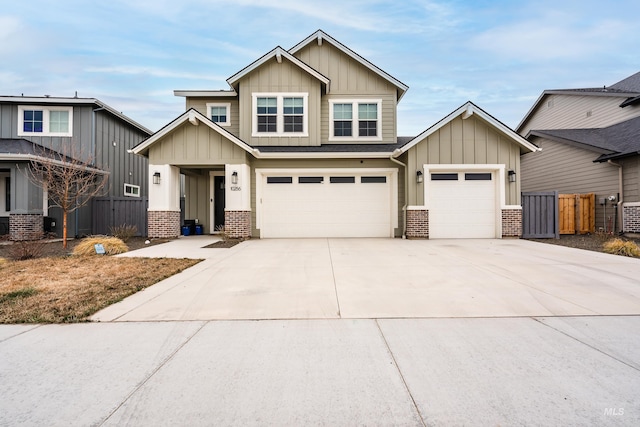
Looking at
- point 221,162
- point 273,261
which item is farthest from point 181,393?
point 221,162

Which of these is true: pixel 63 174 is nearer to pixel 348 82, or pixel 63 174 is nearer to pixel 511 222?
pixel 348 82

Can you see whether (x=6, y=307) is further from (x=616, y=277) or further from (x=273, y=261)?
(x=616, y=277)

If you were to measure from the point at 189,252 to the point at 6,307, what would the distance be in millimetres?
4812

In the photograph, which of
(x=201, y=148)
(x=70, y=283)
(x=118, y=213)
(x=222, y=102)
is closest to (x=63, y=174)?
(x=118, y=213)

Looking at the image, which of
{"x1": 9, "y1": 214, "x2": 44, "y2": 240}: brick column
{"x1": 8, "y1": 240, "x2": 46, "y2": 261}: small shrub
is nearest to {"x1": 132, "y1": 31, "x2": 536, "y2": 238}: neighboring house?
{"x1": 8, "y1": 240, "x2": 46, "y2": 261}: small shrub

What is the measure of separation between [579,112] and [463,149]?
11.8 metres

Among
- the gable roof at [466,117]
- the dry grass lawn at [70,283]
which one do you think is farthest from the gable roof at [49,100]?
the gable roof at [466,117]

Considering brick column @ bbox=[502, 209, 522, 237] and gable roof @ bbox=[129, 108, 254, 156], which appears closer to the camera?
gable roof @ bbox=[129, 108, 254, 156]

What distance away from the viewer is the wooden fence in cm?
1387

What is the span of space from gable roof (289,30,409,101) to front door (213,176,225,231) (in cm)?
661

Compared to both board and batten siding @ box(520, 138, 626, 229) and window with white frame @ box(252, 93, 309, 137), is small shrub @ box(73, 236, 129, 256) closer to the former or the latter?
window with white frame @ box(252, 93, 309, 137)

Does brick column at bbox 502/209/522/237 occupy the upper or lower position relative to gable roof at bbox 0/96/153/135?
lower

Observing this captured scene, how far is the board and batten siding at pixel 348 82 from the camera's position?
13969 millimetres

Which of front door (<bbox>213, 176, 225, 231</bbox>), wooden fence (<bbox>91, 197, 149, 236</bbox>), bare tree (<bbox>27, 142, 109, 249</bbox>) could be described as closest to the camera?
bare tree (<bbox>27, 142, 109, 249</bbox>)
